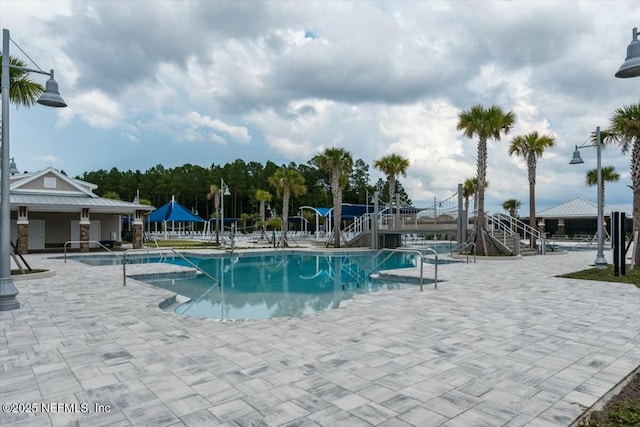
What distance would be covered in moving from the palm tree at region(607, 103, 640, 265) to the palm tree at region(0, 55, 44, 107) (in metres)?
17.2

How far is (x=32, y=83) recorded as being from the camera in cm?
1070

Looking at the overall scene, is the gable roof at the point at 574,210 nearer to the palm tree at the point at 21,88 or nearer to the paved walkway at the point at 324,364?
the paved walkway at the point at 324,364

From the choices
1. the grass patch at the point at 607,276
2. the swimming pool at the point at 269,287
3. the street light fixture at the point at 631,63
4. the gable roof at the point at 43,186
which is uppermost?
the street light fixture at the point at 631,63

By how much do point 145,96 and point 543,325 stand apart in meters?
18.7

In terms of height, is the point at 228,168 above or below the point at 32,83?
above

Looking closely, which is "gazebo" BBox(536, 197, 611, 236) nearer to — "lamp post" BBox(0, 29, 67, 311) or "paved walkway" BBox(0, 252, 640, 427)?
"paved walkway" BBox(0, 252, 640, 427)

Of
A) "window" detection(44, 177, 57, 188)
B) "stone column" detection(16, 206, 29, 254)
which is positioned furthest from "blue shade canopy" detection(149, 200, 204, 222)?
"stone column" detection(16, 206, 29, 254)

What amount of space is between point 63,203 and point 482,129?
2074cm

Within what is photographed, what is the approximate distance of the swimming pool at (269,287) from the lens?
29.0 feet

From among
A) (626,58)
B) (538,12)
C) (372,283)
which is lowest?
(372,283)

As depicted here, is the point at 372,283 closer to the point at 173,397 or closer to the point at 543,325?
the point at 543,325

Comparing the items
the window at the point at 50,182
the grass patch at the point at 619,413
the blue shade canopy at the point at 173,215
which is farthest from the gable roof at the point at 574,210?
the window at the point at 50,182

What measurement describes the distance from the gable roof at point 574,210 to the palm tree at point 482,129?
21006 mm

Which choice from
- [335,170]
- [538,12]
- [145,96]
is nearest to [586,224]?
[335,170]
